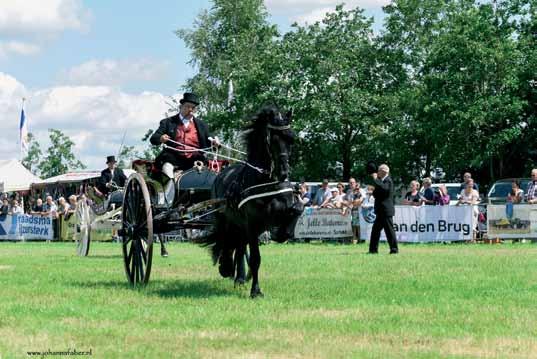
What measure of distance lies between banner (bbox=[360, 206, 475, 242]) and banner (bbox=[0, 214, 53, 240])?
12.5 metres

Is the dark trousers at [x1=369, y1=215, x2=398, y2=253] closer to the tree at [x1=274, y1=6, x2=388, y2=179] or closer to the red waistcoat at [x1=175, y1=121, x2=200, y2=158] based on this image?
the red waistcoat at [x1=175, y1=121, x2=200, y2=158]

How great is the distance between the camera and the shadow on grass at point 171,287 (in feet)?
36.9

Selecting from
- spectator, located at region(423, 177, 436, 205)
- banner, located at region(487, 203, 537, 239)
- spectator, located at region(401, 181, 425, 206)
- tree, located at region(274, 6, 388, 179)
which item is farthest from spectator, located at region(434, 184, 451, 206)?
tree, located at region(274, 6, 388, 179)

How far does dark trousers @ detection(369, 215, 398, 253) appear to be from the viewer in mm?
20000

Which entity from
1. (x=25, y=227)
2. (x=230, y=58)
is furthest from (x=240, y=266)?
(x=230, y=58)

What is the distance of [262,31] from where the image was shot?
60.8 meters

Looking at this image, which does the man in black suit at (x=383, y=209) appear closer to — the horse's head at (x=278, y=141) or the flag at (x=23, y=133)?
the horse's head at (x=278, y=141)

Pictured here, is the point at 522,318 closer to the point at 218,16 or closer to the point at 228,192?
the point at 228,192

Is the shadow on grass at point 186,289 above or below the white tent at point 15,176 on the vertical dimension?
below

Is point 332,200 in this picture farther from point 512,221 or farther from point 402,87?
point 402,87

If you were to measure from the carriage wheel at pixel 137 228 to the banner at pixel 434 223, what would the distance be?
12.8 meters

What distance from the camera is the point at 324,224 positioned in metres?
26.6

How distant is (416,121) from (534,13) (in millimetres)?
7318

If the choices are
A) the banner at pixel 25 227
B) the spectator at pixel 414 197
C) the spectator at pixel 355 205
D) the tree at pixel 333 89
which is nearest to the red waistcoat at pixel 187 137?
the spectator at pixel 414 197
